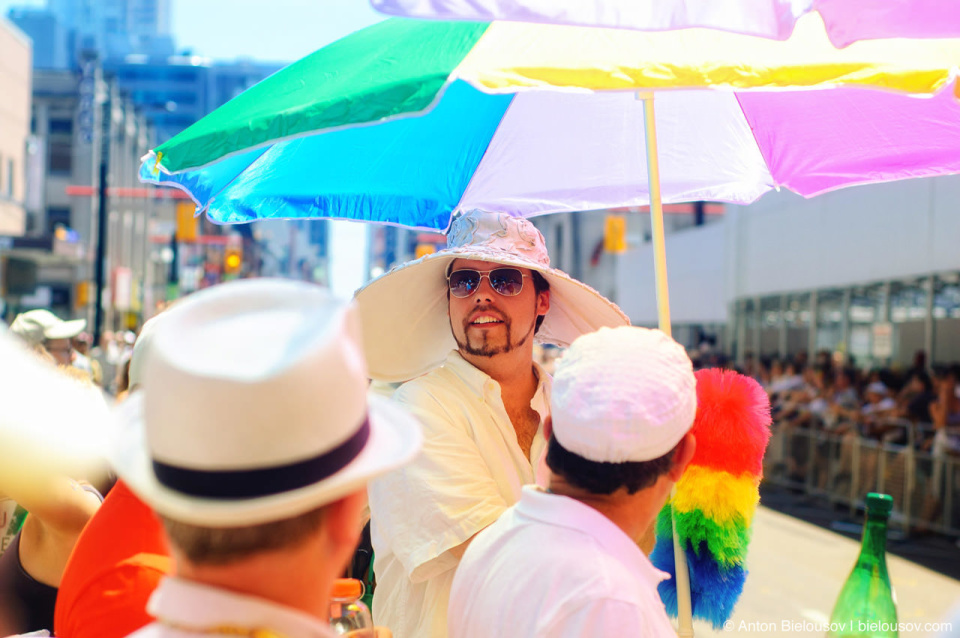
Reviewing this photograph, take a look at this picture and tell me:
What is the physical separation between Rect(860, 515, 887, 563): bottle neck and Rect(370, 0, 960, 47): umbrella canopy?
1.16 metres

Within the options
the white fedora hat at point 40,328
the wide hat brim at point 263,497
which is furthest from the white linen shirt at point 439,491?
the white fedora hat at point 40,328

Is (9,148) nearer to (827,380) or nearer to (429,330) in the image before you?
(827,380)

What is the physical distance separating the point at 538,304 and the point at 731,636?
5067mm

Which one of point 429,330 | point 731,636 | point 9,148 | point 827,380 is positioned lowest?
point 731,636

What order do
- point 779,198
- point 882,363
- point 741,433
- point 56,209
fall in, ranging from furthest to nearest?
1. point 56,209
2. point 779,198
3. point 882,363
4. point 741,433

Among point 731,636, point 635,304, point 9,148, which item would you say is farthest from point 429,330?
point 9,148

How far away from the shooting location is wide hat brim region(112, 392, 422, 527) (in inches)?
50.0

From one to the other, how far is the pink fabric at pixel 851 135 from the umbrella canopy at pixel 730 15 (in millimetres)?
1486

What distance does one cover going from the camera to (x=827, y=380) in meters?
15.0

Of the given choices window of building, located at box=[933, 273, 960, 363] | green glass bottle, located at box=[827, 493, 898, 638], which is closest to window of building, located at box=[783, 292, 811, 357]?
window of building, located at box=[933, 273, 960, 363]

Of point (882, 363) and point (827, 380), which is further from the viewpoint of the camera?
point (882, 363)

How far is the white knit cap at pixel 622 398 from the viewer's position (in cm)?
181

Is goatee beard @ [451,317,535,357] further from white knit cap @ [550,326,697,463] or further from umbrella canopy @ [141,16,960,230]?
white knit cap @ [550,326,697,463]

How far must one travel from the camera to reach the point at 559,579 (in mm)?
1825
